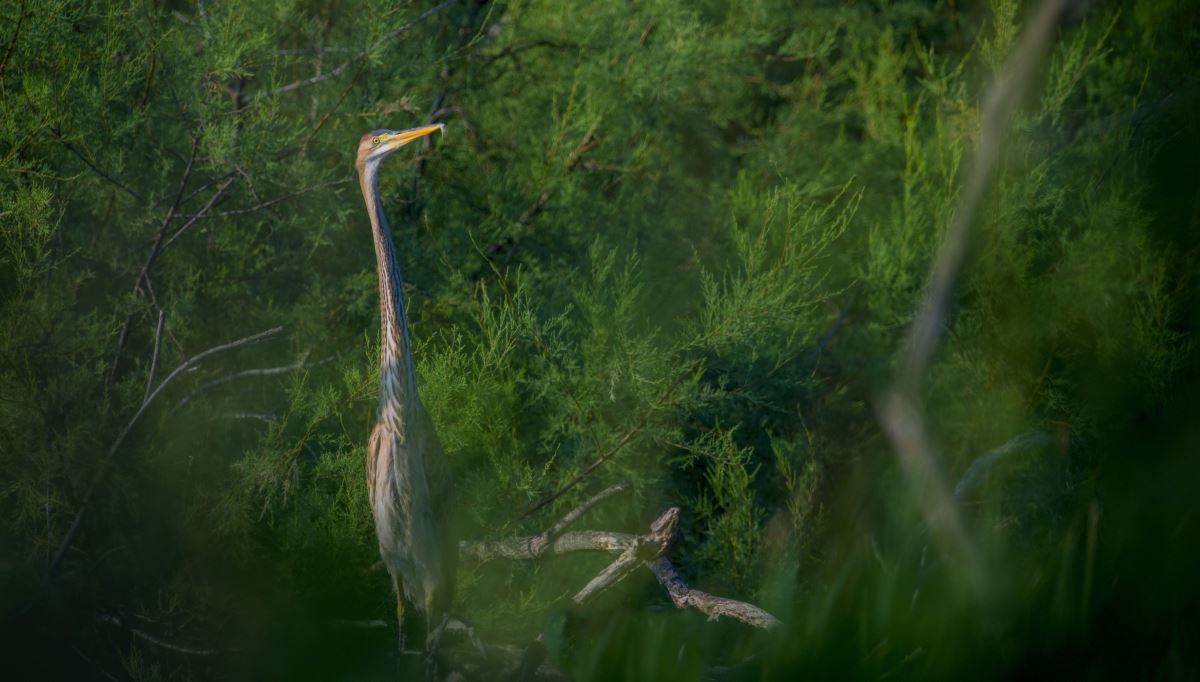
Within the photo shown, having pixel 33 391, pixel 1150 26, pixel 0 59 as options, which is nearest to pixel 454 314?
pixel 33 391

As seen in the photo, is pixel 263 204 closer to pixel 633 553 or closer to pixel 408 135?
pixel 408 135

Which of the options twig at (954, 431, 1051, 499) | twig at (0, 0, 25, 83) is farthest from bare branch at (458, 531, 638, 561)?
twig at (0, 0, 25, 83)

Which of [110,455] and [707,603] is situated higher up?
[707,603]

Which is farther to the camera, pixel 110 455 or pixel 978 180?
pixel 978 180

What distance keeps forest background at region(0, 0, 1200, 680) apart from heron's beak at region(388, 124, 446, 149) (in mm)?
507

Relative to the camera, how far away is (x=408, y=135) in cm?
401

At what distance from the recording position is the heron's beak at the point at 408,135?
394cm

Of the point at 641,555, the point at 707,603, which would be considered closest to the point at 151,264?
the point at 641,555

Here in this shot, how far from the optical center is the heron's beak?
3.94 m

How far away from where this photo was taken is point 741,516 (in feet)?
16.8

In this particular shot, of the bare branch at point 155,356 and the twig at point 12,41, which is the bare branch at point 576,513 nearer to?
the bare branch at point 155,356

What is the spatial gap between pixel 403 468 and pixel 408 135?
1185mm

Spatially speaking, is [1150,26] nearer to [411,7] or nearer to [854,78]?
[854,78]

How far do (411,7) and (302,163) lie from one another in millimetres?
1623
